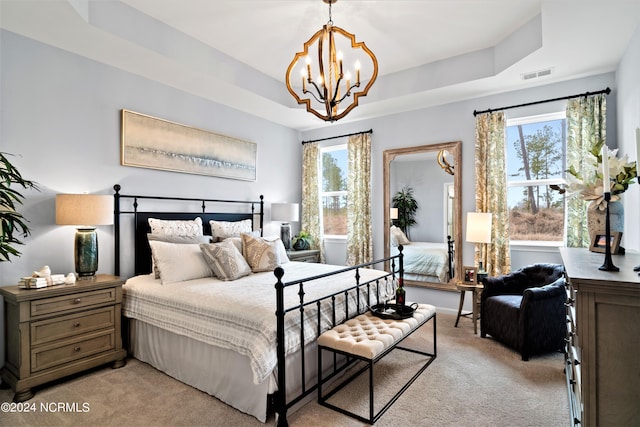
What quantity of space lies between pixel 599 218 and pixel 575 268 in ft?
3.76

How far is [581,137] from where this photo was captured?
11.6 feet

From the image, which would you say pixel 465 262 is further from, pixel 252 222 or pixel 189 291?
pixel 189 291

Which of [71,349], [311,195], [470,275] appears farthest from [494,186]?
[71,349]

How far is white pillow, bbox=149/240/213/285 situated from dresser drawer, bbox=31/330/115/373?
2.12 ft

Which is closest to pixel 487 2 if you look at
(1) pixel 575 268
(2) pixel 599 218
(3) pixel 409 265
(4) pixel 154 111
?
(2) pixel 599 218

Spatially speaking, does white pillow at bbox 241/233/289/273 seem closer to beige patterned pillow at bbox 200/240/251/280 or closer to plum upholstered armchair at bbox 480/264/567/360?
beige patterned pillow at bbox 200/240/251/280

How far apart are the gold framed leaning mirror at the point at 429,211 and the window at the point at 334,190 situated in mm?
790

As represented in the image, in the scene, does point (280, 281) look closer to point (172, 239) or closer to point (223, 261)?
point (223, 261)

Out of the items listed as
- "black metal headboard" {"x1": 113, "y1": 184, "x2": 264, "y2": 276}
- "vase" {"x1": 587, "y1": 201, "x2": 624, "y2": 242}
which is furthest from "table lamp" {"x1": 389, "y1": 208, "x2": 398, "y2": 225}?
"vase" {"x1": 587, "y1": 201, "x2": 624, "y2": 242}

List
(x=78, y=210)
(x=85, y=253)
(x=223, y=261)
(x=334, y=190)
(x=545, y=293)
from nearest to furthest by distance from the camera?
1. (x=78, y=210)
2. (x=85, y=253)
3. (x=545, y=293)
4. (x=223, y=261)
5. (x=334, y=190)

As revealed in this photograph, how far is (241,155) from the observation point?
474cm

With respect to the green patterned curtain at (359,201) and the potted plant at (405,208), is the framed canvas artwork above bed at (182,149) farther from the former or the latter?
the potted plant at (405,208)

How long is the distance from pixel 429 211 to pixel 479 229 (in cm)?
83

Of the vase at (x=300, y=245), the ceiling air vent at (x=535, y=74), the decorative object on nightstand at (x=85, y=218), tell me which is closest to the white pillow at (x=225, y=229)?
the vase at (x=300, y=245)
